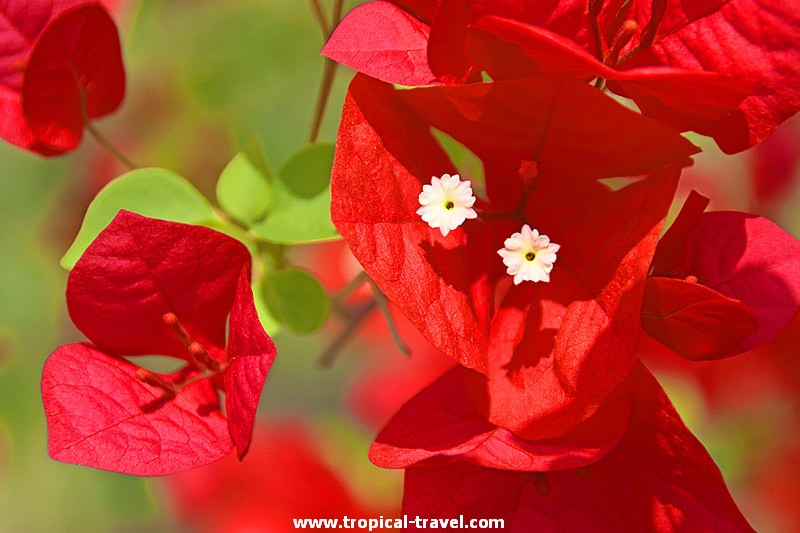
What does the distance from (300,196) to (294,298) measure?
0.09 metres

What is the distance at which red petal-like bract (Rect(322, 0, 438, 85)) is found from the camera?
509 mm

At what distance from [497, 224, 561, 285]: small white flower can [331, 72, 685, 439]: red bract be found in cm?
3

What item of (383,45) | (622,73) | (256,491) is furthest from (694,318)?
(256,491)

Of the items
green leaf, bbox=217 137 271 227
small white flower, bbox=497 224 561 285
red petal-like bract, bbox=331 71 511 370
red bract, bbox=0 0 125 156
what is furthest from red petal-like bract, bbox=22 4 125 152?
small white flower, bbox=497 224 561 285

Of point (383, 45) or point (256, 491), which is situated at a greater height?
point (383, 45)

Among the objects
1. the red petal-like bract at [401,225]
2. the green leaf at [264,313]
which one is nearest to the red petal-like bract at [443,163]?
the red petal-like bract at [401,225]

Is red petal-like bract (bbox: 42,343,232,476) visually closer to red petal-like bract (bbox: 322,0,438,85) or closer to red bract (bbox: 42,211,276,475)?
red bract (bbox: 42,211,276,475)

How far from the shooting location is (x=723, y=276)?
0.57 metres

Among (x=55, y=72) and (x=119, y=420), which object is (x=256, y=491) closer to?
(x=119, y=420)

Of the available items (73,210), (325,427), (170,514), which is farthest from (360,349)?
(73,210)

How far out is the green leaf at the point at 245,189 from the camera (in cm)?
69

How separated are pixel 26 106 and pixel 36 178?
0.56 m

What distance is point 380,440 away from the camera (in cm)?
57

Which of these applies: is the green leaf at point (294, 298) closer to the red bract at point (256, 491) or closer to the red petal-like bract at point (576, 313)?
the red petal-like bract at point (576, 313)
